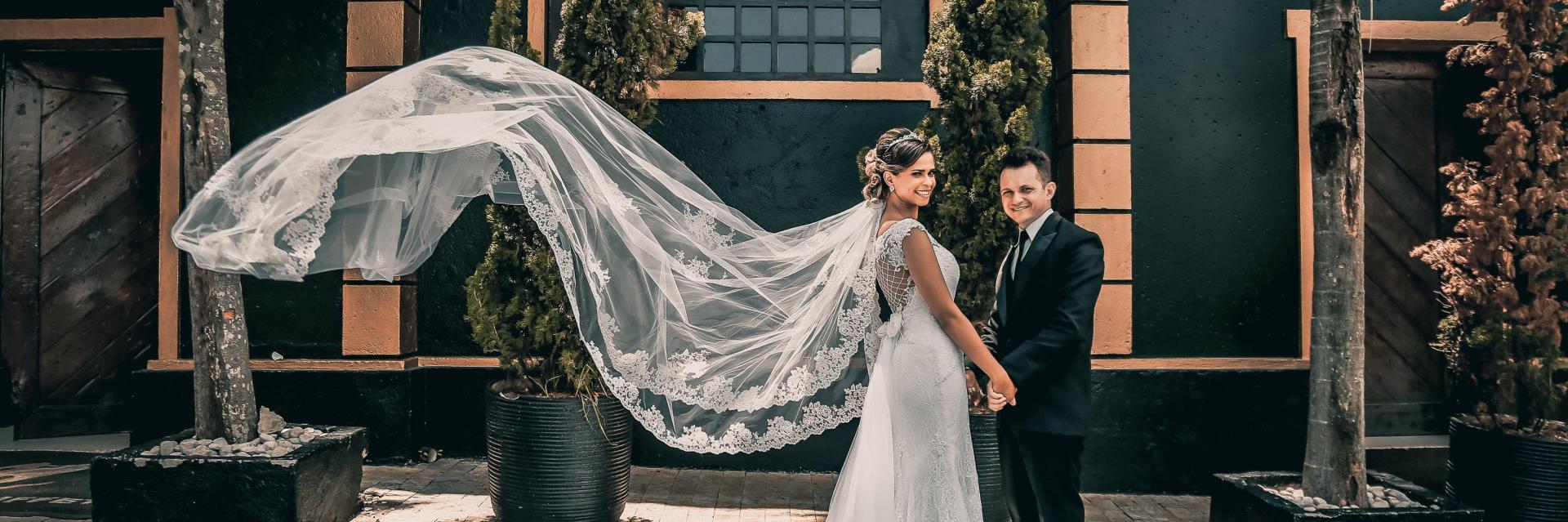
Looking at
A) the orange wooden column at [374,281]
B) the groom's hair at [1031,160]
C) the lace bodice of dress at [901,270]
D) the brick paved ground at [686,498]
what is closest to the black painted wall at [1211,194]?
the brick paved ground at [686,498]

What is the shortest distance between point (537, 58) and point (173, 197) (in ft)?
9.17

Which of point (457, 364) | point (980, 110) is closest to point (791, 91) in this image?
point (980, 110)

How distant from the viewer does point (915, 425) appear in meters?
3.19

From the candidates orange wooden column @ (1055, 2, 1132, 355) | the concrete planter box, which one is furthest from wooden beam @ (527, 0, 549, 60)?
the concrete planter box

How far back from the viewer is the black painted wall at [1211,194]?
17.8 ft

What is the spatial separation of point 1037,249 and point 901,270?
1.83ft

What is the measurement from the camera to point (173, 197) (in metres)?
5.54

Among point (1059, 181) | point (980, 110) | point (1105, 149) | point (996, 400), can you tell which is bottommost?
point (996, 400)

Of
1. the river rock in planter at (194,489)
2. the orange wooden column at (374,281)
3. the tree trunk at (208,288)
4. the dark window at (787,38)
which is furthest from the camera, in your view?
the dark window at (787,38)

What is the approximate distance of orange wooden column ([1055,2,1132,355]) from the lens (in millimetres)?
5336

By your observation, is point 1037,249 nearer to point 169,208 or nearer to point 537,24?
point 537,24

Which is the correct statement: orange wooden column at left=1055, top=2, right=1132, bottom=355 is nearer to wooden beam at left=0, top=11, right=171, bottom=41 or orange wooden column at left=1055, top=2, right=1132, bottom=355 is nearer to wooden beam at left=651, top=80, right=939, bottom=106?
wooden beam at left=651, top=80, right=939, bottom=106

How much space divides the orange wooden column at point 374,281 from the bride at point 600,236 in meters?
1.91

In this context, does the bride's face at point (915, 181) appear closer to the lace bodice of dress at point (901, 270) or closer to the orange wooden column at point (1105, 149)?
the lace bodice of dress at point (901, 270)
